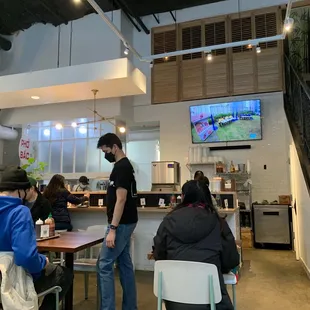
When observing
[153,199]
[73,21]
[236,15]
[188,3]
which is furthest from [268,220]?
[73,21]

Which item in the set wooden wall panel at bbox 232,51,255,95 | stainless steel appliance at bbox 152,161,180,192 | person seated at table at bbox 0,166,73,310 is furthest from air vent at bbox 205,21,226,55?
person seated at table at bbox 0,166,73,310

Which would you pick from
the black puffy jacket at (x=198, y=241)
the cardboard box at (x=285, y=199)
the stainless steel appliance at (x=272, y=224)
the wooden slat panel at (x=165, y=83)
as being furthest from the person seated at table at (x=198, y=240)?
the wooden slat panel at (x=165, y=83)

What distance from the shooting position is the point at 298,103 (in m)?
5.64

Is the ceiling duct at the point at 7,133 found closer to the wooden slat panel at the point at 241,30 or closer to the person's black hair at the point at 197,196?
the wooden slat panel at the point at 241,30

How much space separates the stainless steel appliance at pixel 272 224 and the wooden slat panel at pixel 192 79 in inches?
120

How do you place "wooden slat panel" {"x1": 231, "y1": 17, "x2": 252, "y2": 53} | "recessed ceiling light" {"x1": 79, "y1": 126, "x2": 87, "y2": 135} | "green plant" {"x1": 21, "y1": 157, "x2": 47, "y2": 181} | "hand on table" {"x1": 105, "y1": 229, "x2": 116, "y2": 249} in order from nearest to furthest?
"hand on table" {"x1": 105, "y1": 229, "x2": 116, "y2": 249} < "green plant" {"x1": 21, "y1": 157, "x2": 47, "y2": 181} < "wooden slat panel" {"x1": 231, "y1": 17, "x2": 252, "y2": 53} < "recessed ceiling light" {"x1": 79, "y1": 126, "x2": 87, "y2": 135}

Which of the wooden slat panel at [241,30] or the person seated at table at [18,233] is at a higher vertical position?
the wooden slat panel at [241,30]

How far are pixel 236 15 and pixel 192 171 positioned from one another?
3.96 metres

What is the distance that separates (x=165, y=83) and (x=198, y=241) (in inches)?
253

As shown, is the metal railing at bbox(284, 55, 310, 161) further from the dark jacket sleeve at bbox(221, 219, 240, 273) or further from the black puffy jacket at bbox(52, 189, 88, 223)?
the black puffy jacket at bbox(52, 189, 88, 223)

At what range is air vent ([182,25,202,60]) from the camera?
25.7 feet

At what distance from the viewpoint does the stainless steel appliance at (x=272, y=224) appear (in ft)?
20.7

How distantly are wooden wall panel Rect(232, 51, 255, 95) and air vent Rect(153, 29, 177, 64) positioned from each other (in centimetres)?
163

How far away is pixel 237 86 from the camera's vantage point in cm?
734
